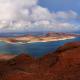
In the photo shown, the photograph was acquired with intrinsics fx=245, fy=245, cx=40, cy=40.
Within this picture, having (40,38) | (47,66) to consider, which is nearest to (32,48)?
(40,38)

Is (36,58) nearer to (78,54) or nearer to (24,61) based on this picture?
(24,61)

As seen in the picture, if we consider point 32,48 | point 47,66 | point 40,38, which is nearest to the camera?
point 47,66

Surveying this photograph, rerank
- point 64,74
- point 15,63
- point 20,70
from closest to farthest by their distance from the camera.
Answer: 1. point 64,74
2. point 20,70
3. point 15,63

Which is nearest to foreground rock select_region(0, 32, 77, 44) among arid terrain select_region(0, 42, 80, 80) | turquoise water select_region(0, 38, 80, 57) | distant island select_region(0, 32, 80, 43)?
distant island select_region(0, 32, 80, 43)

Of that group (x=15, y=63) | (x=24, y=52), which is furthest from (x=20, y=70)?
(x=24, y=52)

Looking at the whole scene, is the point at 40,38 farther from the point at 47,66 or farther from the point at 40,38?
the point at 47,66

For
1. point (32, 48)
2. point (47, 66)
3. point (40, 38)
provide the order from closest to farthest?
point (47, 66)
point (32, 48)
point (40, 38)

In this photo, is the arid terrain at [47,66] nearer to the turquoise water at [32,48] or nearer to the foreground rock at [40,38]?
the turquoise water at [32,48]
